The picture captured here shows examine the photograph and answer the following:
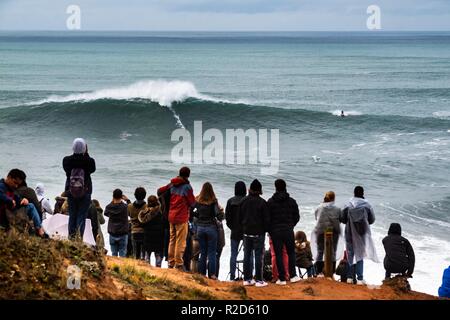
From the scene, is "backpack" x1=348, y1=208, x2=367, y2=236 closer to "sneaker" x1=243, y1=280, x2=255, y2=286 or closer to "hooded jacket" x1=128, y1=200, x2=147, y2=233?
"sneaker" x1=243, y1=280, x2=255, y2=286

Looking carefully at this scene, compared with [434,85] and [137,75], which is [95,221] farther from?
[137,75]

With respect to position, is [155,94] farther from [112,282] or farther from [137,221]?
[112,282]

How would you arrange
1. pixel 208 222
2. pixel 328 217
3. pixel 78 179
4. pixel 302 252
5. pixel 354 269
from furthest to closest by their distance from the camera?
1. pixel 302 252
2. pixel 354 269
3. pixel 328 217
4. pixel 208 222
5. pixel 78 179

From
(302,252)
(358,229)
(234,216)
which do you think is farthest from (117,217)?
(358,229)

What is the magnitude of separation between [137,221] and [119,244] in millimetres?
386

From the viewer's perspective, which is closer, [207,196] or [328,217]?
[207,196]

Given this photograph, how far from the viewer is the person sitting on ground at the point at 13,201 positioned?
872 centimetres

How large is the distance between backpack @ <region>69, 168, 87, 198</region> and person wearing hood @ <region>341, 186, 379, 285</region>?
330 cm

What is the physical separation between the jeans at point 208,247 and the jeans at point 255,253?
45 centimetres

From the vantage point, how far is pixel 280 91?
62.1 metres

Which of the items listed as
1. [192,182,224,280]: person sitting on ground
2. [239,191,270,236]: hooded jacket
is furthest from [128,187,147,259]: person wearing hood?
[239,191,270,236]: hooded jacket

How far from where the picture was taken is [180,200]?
10305 mm

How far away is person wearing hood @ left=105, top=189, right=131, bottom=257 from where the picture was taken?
1070 cm

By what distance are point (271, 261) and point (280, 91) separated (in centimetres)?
5173
